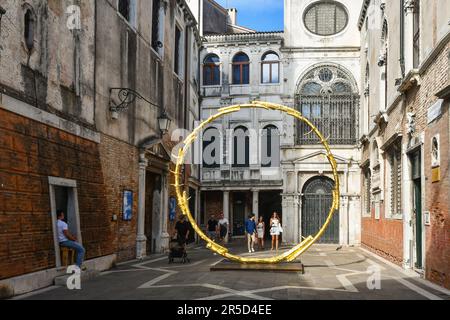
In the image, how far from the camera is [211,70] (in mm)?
33094

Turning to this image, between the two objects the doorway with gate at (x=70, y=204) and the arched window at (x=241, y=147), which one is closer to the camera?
the doorway with gate at (x=70, y=204)

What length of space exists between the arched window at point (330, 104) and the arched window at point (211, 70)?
4.79 metres

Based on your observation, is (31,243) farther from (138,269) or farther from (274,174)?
(274,174)

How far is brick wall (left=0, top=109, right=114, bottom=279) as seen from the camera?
10.8m

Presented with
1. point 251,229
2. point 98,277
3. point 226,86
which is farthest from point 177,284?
point 226,86

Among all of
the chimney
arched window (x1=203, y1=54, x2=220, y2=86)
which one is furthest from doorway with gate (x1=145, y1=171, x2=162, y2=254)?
the chimney

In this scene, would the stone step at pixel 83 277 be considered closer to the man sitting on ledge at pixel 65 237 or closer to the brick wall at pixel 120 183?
the man sitting on ledge at pixel 65 237

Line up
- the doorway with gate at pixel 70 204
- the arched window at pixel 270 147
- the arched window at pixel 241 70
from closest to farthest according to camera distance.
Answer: the doorway with gate at pixel 70 204 → the arched window at pixel 270 147 → the arched window at pixel 241 70

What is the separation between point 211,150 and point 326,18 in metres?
9.50

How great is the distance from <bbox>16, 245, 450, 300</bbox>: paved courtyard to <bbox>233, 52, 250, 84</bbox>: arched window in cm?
1706

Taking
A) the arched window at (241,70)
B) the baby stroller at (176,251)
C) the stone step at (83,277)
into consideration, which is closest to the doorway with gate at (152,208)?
the baby stroller at (176,251)

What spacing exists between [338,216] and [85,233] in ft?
60.6

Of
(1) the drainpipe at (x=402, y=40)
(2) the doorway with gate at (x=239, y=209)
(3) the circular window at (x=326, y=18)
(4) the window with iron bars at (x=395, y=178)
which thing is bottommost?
(2) the doorway with gate at (x=239, y=209)

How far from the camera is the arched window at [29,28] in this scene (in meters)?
12.0
